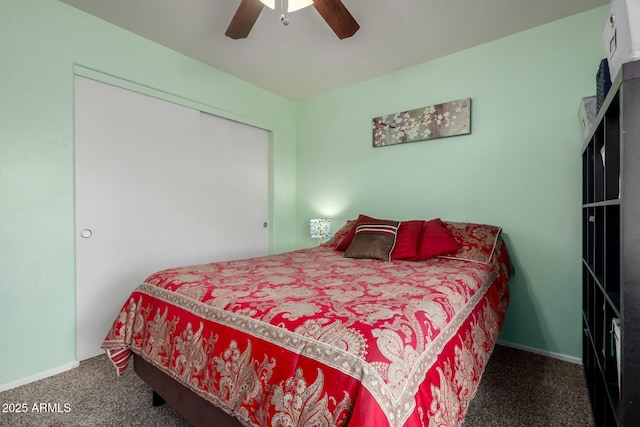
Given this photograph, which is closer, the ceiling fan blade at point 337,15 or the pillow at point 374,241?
the ceiling fan blade at point 337,15

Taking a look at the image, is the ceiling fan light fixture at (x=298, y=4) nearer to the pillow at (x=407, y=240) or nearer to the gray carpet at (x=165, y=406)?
the pillow at (x=407, y=240)

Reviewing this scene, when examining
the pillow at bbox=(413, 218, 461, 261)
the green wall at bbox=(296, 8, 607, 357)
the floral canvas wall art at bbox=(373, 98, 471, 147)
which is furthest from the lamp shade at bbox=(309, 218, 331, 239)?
the pillow at bbox=(413, 218, 461, 261)

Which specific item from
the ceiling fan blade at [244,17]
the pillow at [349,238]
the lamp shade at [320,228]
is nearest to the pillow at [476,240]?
the pillow at [349,238]

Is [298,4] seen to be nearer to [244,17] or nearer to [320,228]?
[244,17]

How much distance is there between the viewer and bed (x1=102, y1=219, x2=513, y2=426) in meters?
0.84

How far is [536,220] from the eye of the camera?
226 cm

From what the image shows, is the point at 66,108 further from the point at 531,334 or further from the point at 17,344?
the point at 531,334

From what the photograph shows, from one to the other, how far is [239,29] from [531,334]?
301cm

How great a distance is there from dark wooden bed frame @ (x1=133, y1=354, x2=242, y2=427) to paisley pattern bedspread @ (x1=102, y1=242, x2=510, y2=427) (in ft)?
0.23

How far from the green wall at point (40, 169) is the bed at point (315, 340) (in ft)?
2.75

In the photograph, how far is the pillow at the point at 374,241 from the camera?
226 centimetres

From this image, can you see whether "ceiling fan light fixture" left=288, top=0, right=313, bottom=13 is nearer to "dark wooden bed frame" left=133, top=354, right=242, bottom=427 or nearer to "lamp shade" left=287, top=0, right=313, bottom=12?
"lamp shade" left=287, top=0, right=313, bottom=12

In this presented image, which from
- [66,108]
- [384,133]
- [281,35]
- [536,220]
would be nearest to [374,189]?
[384,133]

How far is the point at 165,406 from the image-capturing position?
64.9 inches
